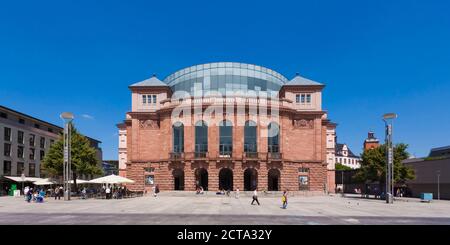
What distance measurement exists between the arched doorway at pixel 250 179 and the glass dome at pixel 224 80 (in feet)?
51.5

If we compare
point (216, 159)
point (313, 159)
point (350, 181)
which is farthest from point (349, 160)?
point (216, 159)

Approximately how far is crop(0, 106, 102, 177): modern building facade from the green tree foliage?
5520cm

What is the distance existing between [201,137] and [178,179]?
9.89 m

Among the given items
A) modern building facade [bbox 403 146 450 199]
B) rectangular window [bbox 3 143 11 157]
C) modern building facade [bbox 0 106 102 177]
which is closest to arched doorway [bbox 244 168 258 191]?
modern building facade [bbox 403 146 450 199]

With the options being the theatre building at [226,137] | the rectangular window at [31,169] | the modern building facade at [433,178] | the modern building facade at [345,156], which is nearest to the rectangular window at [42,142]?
the rectangular window at [31,169]

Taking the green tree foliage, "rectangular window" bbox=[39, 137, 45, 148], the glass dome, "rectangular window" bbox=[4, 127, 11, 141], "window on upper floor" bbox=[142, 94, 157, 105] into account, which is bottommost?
the green tree foliage

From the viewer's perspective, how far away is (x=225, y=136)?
6675 centimetres

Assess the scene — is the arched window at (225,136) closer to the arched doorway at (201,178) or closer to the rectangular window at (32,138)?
the arched doorway at (201,178)

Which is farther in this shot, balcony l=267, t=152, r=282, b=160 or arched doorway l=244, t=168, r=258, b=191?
arched doorway l=244, t=168, r=258, b=191

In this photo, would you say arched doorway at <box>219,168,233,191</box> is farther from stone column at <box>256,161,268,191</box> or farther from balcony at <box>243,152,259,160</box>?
stone column at <box>256,161,268,191</box>

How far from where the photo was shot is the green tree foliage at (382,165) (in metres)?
52.1

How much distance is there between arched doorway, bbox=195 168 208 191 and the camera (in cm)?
6644
